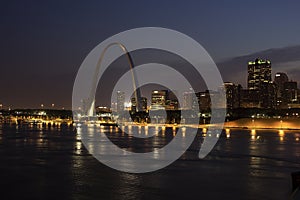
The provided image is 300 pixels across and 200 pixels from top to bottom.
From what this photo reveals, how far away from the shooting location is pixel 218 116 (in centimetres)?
13525

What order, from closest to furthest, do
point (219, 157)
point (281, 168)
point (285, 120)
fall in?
point (281, 168) → point (219, 157) → point (285, 120)

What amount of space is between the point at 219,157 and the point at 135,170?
9.61 meters

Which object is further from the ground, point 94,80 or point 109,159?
point 94,80

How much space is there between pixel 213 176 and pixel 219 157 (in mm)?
9455

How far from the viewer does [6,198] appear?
15625mm

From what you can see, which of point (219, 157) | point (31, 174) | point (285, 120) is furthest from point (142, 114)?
point (31, 174)

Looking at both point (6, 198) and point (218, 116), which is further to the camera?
point (218, 116)

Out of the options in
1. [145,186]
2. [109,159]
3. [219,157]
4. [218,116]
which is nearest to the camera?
[145,186]

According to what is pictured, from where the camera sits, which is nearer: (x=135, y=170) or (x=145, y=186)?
(x=145, y=186)

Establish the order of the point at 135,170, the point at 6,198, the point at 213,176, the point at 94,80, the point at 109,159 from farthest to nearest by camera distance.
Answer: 1. the point at 94,80
2. the point at 109,159
3. the point at 135,170
4. the point at 213,176
5. the point at 6,198

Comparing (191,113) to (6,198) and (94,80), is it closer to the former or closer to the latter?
(94,80)

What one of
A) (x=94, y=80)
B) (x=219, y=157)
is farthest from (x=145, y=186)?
(x=94, y=80)

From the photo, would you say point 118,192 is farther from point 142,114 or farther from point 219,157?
point 142,114

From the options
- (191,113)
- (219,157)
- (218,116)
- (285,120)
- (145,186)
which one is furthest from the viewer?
(191,113)
